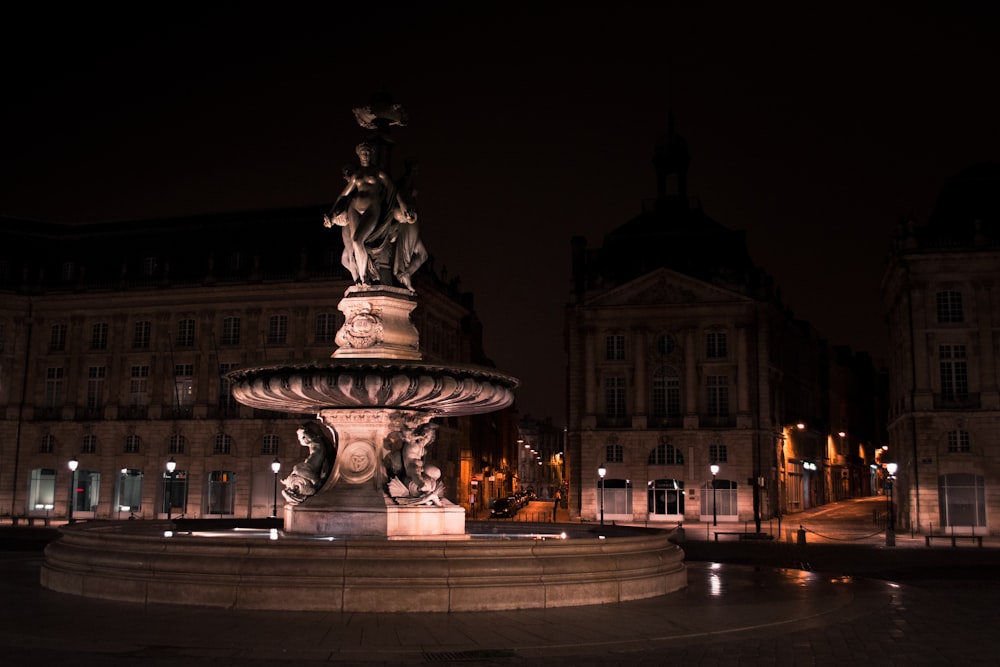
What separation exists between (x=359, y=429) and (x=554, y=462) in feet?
499

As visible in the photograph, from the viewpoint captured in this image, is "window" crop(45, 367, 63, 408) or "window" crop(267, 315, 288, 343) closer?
"window" crop(267, 315, 288, 343)

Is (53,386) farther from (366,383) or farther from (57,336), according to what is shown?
(366,383)

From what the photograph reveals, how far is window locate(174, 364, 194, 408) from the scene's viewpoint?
61.6 m

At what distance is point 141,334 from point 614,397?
27760mm

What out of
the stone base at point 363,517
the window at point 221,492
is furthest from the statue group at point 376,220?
the window at point 221,492

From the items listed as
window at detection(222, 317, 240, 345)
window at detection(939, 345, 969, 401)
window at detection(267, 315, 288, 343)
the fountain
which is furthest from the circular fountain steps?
window at detection(222, 317, 240, 345)

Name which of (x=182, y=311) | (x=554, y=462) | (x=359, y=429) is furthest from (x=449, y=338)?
(x=554, y=462)

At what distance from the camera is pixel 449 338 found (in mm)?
69062

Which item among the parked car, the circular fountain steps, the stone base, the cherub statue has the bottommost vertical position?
the parked car

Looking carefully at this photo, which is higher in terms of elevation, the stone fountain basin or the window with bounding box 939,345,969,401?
the window with bounding box 939,345,969,401

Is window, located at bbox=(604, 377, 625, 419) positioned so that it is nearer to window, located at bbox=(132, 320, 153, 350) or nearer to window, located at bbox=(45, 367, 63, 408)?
window, located at bbox=(132, 320, 153, 350)

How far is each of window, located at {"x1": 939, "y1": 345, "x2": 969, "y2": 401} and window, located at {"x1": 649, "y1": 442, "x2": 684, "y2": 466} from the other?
1585cm

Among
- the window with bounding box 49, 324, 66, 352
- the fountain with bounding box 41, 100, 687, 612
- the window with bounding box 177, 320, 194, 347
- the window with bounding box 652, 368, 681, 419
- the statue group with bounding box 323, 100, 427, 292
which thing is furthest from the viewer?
the window with bounding box 49, 324, 66, 352

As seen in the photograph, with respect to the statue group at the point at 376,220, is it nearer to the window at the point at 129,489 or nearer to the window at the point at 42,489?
the window at the point at 129,489
